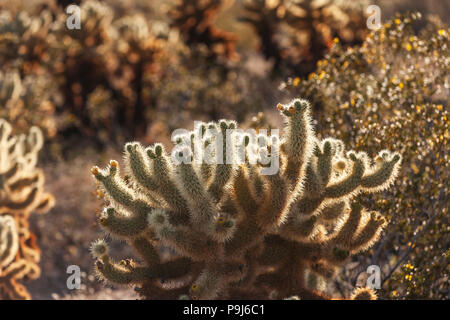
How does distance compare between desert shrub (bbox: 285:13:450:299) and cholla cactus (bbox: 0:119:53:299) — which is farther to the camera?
cholla cactus (bbox: 0:119:53:299)

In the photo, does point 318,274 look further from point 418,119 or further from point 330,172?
point 418,119

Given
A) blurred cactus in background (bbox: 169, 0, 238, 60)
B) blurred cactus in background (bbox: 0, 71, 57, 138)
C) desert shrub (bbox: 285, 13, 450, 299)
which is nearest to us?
desert shrub (bbox: 285, 13, 450, 299)

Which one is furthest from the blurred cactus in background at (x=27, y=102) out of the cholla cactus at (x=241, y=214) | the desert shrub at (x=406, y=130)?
the cholla cactus at (x=241, y=214)

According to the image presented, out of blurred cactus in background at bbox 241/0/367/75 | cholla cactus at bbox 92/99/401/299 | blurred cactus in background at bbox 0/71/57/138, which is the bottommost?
cholla cactus at bbox 92/99/401/299

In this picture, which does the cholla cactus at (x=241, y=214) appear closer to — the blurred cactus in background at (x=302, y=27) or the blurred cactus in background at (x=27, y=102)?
the blurred cactus in background at (x=27, y=102)

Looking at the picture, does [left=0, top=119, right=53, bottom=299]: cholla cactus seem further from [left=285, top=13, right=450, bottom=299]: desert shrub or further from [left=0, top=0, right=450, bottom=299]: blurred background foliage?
[left=285, top=13, right=450, bottom=299]: desert shrub

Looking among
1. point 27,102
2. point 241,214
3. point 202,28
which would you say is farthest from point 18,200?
point 202,28

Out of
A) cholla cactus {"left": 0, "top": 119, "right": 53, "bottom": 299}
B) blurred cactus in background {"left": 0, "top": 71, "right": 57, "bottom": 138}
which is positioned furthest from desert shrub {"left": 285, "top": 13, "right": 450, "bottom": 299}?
blurred cactus in background {"left": 0, "top": 71, "right": 57, "bottom": 138}
